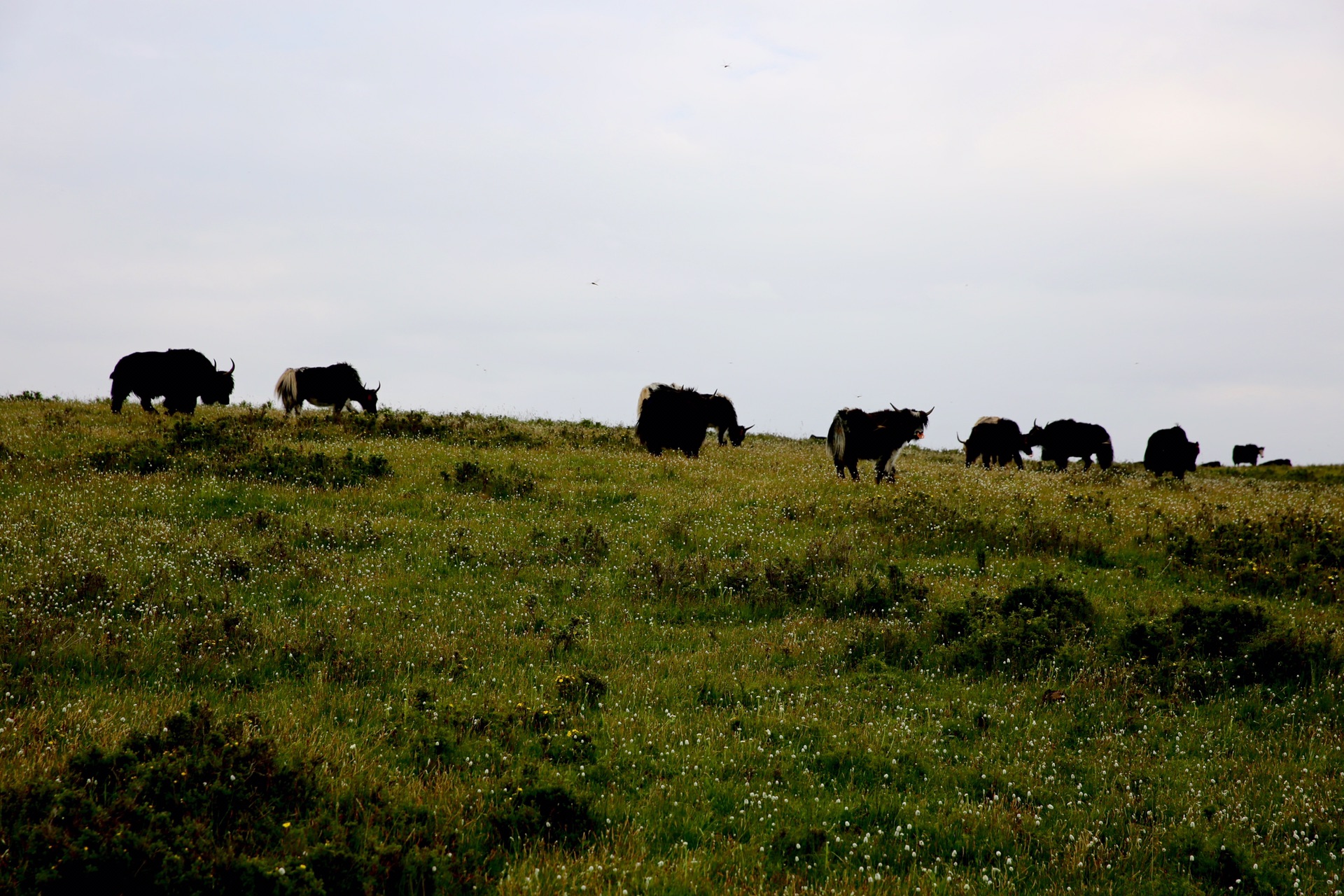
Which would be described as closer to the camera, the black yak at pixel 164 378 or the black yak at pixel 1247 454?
the black yak at pixel 164 378

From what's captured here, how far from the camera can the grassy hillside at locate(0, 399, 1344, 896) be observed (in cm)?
520

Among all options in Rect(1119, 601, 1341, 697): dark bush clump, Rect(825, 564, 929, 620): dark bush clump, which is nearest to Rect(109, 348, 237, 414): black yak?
Rect(825, 564, 929, 620): dark bush clump

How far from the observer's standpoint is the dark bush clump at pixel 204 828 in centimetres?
436

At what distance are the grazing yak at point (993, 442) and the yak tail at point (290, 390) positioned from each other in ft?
80.6

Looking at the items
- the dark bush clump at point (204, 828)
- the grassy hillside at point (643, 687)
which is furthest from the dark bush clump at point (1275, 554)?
the dark bush clump at point (204, 828)

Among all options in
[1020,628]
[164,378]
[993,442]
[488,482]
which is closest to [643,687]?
[1020,628]

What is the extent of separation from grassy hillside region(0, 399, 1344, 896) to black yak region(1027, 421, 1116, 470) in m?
17.1

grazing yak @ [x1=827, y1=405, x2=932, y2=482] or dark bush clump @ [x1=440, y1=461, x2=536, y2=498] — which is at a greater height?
grazing yak @ [x1=827, y1=405, x2=932, y2=482]

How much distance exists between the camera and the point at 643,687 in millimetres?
8312

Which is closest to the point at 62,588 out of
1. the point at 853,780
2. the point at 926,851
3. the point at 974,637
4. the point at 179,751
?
the point at 179,751

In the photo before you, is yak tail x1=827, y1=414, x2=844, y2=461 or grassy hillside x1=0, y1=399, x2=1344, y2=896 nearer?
grassy hillside x1=0, y1=399, x2=1344, y2=896

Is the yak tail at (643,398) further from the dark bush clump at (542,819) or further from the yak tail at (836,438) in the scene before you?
the dark bush clump at (542,819)

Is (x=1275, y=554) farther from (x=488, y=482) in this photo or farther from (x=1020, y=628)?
(x=488, y=482)

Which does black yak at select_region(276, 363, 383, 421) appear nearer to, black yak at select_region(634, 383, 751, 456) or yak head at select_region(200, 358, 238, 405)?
yak head at select_region(200, 358, 238, 405)
